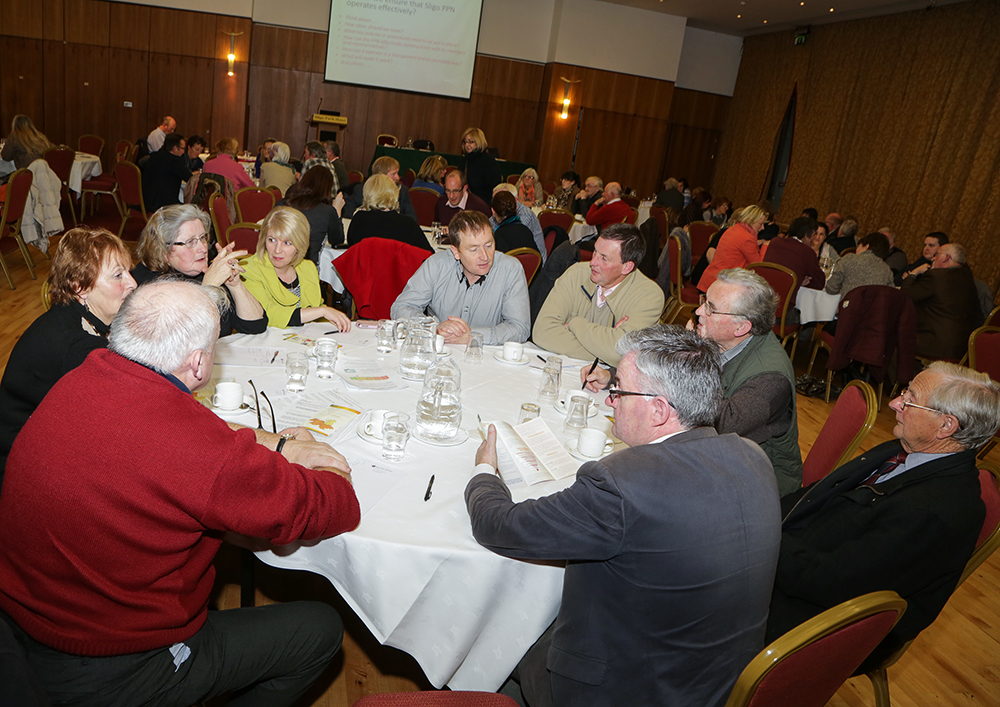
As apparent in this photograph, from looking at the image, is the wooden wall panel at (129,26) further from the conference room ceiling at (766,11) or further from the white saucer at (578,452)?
the white saucer at (578,452)

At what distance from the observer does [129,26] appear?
1183 cm

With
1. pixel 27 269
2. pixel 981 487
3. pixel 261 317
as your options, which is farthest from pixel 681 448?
pixel 27 269

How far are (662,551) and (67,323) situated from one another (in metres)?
1.77

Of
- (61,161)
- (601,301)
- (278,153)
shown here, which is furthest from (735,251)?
(61,161)

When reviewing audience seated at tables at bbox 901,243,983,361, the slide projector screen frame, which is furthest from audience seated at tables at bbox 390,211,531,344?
the slide projector screen frame

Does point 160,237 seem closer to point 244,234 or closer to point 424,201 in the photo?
point 244,234

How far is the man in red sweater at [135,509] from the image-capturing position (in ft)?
4.08

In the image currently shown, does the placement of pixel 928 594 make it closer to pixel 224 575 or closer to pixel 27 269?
pixel 224 575

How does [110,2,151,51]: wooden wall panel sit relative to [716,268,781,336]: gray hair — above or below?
above

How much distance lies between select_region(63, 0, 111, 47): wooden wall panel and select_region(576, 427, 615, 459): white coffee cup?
13.6 metres

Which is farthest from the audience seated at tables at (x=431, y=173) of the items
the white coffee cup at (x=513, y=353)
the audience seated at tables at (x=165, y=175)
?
the white coffee cup at (x=513, y=353)

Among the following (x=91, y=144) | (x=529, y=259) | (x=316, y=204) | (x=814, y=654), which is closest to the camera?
(x=814, y=654)

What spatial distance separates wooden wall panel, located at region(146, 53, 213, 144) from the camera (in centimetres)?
1218

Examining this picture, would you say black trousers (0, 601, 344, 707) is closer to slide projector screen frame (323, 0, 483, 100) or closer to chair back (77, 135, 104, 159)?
chair back (77, 135, 104, 159)
